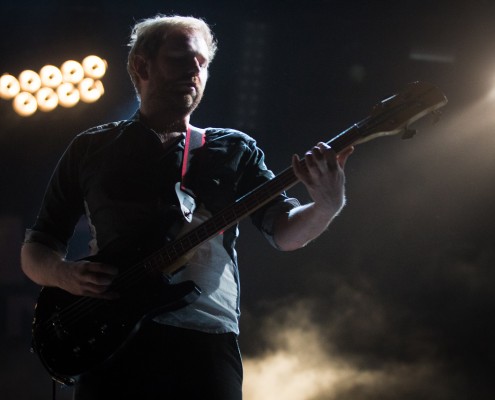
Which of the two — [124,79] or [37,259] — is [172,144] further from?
[124,79]

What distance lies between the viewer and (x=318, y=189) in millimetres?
1738

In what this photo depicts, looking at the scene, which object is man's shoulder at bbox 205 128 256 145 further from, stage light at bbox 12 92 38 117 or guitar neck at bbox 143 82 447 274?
stage light at bbox 12 92 38 117

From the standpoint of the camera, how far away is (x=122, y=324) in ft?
5.78

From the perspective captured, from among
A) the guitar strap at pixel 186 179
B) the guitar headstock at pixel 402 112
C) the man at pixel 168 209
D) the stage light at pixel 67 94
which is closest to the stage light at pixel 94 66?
the stage light at pixel 67 94

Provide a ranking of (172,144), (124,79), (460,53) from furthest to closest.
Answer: (124,79)
(460,53)
(172,144)

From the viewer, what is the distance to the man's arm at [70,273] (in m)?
1.83

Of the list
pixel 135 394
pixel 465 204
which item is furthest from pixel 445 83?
pixel 135 394

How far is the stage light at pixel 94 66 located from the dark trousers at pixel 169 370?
10.2 ft

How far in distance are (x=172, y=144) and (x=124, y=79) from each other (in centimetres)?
257

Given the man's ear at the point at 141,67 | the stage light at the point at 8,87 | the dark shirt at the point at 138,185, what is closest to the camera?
the dark shirt at the point at 138,185

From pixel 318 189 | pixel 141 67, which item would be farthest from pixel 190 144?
pixel 318 189

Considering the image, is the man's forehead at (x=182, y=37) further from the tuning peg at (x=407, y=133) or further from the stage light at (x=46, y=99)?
the stage light at (x=46, y=99)

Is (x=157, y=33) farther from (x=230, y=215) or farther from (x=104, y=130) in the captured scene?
(x=230, y=215)

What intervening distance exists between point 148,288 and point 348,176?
9.11 feet
